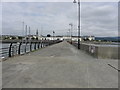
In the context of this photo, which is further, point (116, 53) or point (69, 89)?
point (116, 53)

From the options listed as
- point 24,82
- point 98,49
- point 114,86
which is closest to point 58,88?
point 24,82

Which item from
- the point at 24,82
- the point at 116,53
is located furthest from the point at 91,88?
the point at 116,53

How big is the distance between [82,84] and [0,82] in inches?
129

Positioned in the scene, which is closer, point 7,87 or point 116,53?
point 7,87

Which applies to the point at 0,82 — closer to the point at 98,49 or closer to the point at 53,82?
the point at 53,82

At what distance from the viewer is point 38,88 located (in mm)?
6758

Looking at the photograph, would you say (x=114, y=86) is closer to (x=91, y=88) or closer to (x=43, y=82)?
(x=91, y=88)

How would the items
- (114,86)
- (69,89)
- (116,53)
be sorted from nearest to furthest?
(69,89) → (114,86) → (116,53)

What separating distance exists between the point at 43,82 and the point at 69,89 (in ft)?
4.84

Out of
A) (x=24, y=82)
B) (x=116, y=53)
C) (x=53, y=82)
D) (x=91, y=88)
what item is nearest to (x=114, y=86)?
(x=91, y=88)

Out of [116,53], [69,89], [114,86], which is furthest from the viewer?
[116,53]

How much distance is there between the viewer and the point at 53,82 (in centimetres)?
777

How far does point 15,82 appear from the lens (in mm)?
7715

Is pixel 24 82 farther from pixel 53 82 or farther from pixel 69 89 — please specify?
pixel 69 89
